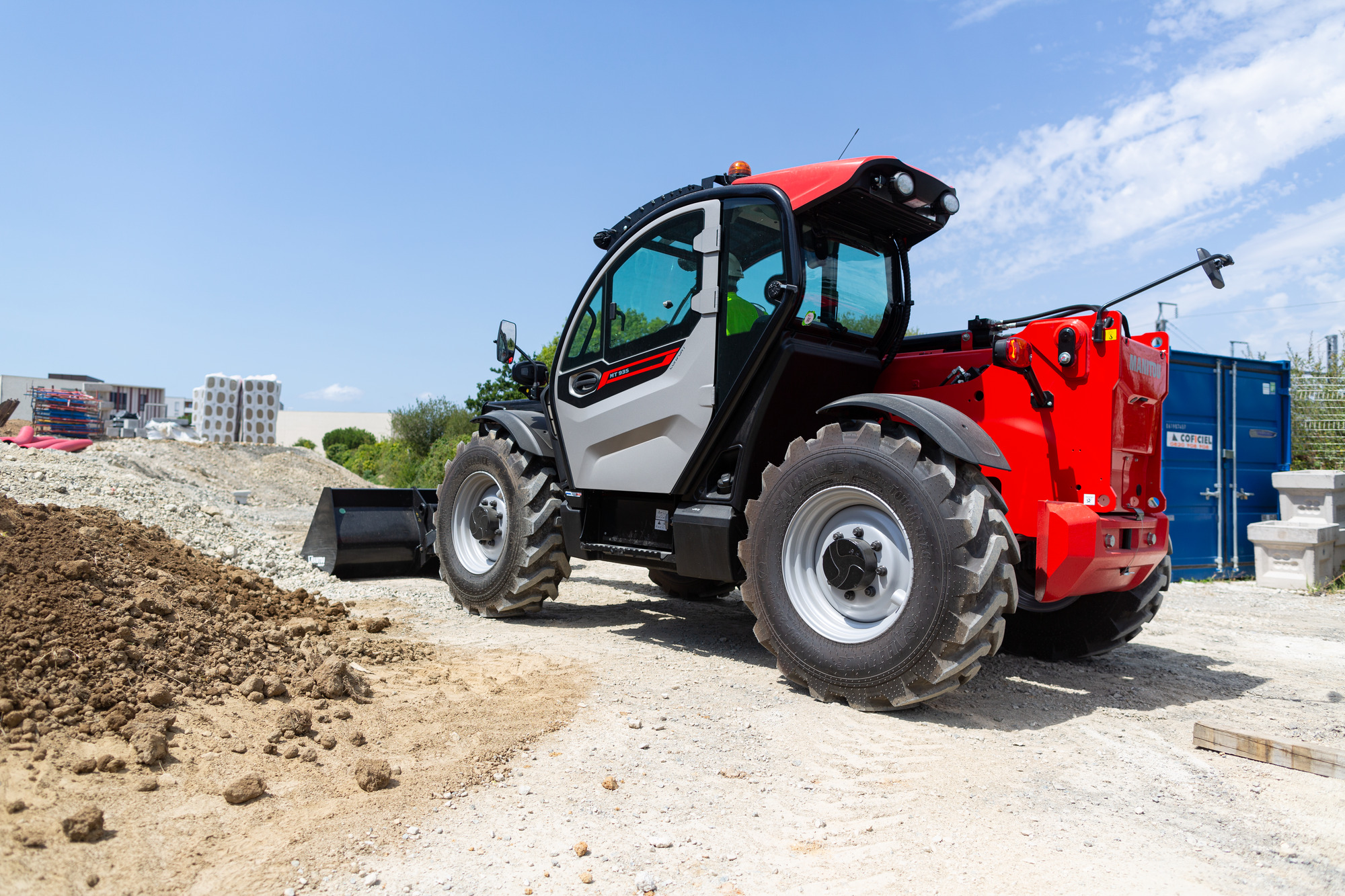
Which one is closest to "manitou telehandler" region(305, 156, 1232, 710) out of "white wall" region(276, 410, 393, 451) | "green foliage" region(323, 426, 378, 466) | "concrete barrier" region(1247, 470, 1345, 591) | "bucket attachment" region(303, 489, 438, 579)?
"bucket attachment" region(303, 489, 438, 579)

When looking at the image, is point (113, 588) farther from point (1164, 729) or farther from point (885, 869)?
point (1164, 729)

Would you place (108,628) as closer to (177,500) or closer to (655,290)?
(655,290)

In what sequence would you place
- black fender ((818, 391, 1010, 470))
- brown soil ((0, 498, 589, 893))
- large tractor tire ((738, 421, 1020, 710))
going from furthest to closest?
black fender ((818, 391, 1010, 470)), large tractor tire ((738, 421, 1020, 710)), brown soil ((0, 498, 589, 893))

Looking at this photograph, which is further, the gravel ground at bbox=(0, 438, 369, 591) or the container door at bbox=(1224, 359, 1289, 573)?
the container door at bbox=(1224, 359, 1289, 573)

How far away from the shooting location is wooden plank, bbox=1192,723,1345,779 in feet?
10.5

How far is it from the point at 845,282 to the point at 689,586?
10.2ft

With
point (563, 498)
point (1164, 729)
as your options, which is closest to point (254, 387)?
point (563, 498)

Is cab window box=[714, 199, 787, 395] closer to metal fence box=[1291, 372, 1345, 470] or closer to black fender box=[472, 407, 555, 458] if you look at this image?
black fender box=[472, 407, 555, 458]

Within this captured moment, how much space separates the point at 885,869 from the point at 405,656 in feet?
9.76

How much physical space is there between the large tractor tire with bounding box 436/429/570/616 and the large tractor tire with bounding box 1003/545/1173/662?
3068 millimetres

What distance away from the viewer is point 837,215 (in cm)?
487

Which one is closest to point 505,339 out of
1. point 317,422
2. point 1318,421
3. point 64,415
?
point 1318,421

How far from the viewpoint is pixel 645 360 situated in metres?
5.30

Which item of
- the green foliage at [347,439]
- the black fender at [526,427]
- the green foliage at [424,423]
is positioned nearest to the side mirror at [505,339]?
the black fender at [526,427]
